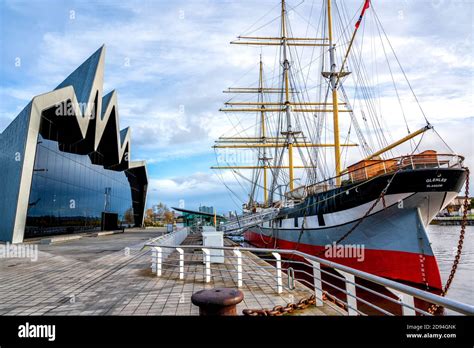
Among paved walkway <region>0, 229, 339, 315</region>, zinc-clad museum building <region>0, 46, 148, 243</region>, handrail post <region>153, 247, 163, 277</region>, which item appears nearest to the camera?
paved walkway <region>0, 229, 339, 315</region>

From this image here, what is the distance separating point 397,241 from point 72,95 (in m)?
21.4

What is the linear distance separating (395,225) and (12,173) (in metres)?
21.0

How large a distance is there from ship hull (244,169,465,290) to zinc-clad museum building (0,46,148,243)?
17143 millimetres

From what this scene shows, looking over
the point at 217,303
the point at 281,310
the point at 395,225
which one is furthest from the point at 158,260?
the point at 395,225

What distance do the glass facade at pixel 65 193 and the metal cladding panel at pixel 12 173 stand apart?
106cm

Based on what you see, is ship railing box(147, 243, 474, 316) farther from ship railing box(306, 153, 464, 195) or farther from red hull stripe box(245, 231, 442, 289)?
ship railing box(306, 153, 464, 195)

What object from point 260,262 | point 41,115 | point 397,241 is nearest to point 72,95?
point 41,115

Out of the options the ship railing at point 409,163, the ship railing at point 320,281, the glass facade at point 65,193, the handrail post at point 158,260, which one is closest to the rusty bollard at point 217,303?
the ship railing at point 320,281

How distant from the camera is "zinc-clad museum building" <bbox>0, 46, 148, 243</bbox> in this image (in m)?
18.5

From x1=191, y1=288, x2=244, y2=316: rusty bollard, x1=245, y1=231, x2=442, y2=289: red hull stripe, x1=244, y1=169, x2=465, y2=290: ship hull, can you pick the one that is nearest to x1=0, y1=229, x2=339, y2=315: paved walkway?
x1=191, y1=288, x2=244, y2=316: rusty bollard

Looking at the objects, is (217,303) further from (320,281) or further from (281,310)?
(320,281)
